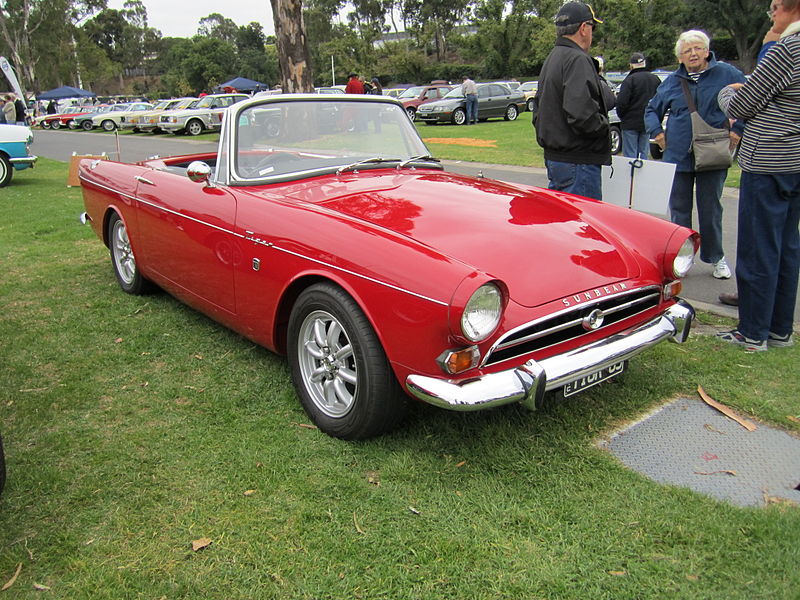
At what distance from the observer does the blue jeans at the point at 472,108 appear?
23.4m

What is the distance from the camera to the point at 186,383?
3752 millimetres

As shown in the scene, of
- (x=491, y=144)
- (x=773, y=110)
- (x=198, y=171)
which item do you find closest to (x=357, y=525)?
(x=198, y=171)

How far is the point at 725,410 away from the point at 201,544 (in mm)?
2551

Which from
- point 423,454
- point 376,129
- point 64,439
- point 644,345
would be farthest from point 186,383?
point 644,345

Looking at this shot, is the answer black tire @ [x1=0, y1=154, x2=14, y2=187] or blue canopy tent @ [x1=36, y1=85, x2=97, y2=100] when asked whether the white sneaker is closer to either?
black tire @ [x1=0, y1=154, x2=14, y2=187]

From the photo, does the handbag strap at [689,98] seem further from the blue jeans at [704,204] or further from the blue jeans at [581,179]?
the blue jeans at [581,179]

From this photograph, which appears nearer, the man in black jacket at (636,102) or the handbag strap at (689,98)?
the handbag strap at (689,98)

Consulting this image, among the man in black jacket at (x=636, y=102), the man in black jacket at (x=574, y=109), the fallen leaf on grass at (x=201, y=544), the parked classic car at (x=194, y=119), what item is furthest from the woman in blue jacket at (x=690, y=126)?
the parked classic car at (x=194, y=119)

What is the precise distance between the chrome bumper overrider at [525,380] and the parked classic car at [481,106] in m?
22.0

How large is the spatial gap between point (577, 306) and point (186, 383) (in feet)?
7.42

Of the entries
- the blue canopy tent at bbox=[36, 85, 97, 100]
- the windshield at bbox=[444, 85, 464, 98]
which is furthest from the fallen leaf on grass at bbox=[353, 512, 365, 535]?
the blue canopy tent at bbox=[36, 85, 97, 100]

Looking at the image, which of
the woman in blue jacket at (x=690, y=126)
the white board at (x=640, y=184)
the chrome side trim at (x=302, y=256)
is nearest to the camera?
the chrome side trim at (x=302, y=256)

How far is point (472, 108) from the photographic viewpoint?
23703mm

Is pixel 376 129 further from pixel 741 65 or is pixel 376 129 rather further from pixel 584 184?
pixel 741 65
